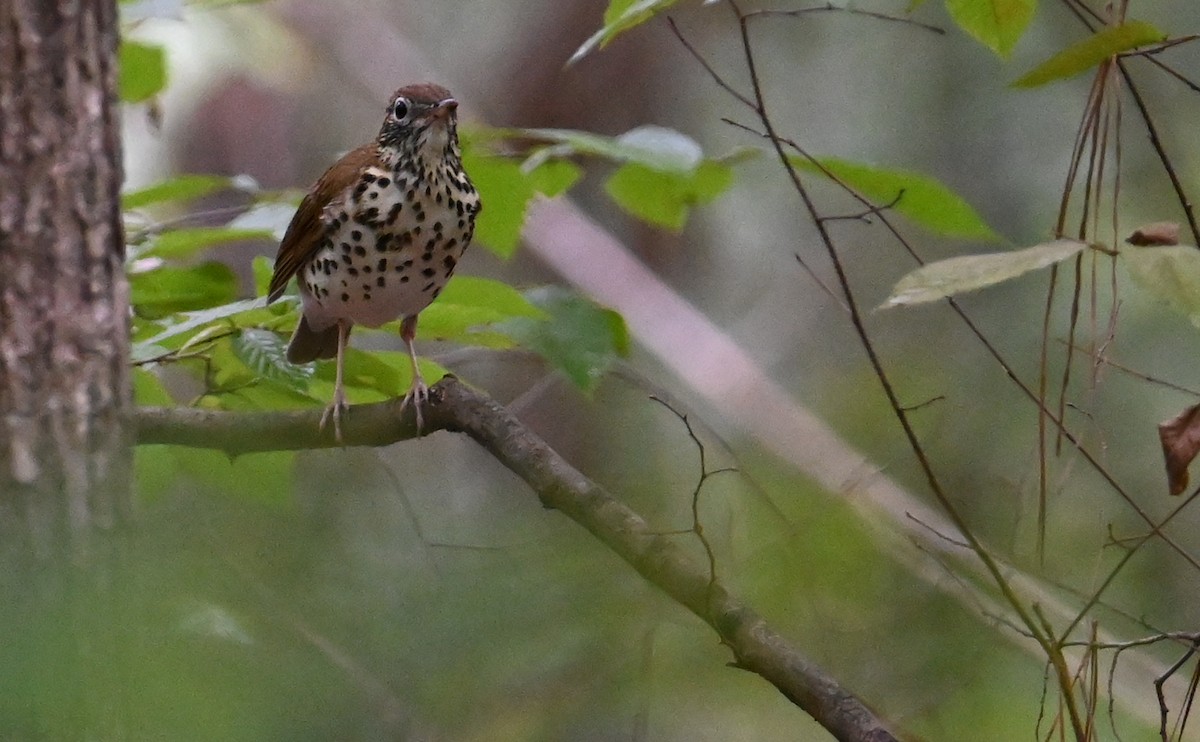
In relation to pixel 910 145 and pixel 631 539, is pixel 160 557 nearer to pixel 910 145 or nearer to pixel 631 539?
pixel 631 539

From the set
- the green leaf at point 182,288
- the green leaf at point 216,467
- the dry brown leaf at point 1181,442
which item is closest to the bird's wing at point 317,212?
the green leaf at point 182,288

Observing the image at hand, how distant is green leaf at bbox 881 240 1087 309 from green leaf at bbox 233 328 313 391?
1077mm

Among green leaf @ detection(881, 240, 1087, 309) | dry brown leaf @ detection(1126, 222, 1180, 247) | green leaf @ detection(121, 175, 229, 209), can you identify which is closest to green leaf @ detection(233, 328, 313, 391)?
green leaf @ detection(121, 175, 229, 209)

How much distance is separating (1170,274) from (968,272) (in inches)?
7.2

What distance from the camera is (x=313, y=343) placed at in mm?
2996

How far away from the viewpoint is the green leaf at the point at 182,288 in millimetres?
2377

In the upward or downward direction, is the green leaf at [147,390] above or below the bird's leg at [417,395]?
below

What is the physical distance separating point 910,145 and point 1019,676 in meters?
3.85

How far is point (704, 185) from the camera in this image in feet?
8.59

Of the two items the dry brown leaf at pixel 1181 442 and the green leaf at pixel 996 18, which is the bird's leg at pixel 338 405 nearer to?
the green leaf at pixel 996 18

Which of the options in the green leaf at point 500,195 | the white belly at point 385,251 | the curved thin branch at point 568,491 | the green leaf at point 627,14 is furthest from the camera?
the white belly at point 385,251

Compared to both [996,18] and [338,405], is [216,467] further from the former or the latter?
[996,18]

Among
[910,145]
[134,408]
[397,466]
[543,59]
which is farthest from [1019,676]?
[543,59]

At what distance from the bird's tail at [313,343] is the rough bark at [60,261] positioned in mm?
862
